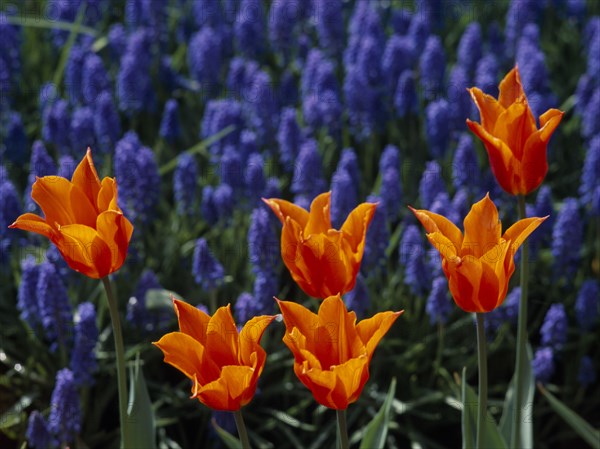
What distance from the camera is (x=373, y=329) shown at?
7.07 ft

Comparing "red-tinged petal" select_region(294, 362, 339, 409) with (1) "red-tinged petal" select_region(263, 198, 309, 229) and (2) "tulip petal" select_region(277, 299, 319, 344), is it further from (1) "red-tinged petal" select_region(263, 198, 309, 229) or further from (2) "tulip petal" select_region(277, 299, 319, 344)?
(1) "red-tinged petal" select_region(263, 198, 309, 229)

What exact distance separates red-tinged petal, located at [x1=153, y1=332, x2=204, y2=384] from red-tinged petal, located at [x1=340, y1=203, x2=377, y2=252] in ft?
1.53

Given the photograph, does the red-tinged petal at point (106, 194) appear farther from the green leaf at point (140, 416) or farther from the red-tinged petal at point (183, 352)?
the green leaf at point (140, 416)

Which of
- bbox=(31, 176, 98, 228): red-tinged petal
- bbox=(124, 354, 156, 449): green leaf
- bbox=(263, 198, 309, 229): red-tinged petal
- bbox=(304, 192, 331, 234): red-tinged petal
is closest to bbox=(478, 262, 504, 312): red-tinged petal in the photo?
bbox=(304, 192, 331, 234): red-tinged petal

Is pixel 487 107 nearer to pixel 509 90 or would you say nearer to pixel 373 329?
pixel 509 90

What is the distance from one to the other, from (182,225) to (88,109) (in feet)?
2.26

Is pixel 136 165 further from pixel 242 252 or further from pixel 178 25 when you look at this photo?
pixel 178 25

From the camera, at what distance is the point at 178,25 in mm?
6020

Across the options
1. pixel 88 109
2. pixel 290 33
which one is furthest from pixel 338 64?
pixel 88 109

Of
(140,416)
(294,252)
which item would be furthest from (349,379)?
(140,416)

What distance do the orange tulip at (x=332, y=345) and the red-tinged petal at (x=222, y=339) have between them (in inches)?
4.8

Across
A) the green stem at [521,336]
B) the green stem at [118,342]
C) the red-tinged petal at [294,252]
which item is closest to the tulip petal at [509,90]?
the green stem at [521,336]

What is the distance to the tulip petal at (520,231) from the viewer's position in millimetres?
2195

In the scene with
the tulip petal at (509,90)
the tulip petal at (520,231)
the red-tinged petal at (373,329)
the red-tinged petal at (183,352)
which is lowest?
the red-tinged petal at (183,352)
